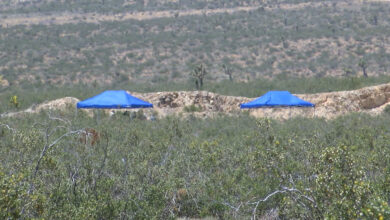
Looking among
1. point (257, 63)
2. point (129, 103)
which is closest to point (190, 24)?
point (257, 63)

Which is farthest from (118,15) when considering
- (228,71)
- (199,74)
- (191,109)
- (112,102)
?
(112,102)

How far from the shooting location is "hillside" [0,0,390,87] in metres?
45.3

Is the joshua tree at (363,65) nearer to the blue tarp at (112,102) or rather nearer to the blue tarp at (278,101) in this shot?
the blue tarp at (278,101)

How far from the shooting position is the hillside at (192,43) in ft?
149

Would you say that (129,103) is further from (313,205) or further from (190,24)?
(190,24)

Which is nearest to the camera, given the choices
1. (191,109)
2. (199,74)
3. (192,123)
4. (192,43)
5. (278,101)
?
(278,101)

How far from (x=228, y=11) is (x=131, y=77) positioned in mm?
26955

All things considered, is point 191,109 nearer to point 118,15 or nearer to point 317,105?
point 317,105

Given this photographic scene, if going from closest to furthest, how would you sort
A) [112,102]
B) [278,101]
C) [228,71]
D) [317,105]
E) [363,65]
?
[112,102] < [278,101] < [317,105] < [363,65] < [228,71]

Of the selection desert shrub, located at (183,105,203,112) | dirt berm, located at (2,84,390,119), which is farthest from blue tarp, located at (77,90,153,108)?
desert shrub, located at (183,105,203,112)

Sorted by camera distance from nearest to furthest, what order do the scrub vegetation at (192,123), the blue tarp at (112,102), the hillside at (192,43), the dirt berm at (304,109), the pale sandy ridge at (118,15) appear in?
the scrub vegetation at (192,123), the blue tarp at (112,102), the dirt berm at (304,109), the hillside at (192,43), the pale sandy ridge at (118,15)

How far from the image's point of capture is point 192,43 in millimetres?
52906

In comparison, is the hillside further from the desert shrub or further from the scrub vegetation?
the desert shrub

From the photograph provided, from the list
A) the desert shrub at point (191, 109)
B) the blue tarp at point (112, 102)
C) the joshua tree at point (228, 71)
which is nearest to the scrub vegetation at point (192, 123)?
the desert shrub at point (191, 109)
